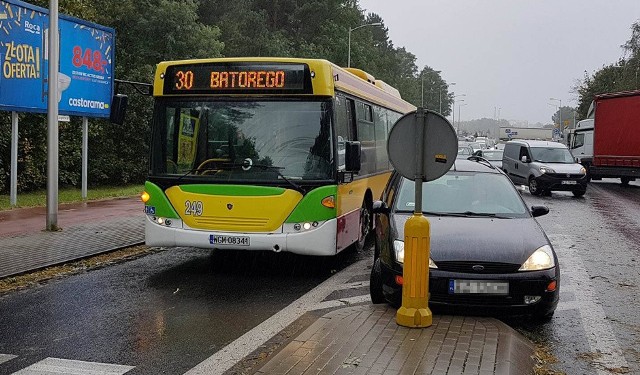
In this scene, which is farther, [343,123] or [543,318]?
[343,123]

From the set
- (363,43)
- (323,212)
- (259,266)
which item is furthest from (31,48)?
(363,43)

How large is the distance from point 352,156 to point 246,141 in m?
1.33

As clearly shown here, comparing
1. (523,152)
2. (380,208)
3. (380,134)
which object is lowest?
(380,208)

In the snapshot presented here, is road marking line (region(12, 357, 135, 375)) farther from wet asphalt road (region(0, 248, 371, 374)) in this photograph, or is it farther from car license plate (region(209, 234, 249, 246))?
car license plate (region(209, 234, 249, 246))

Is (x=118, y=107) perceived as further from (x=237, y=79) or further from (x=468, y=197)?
(x=468, y=197)

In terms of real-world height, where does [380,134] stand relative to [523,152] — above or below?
above

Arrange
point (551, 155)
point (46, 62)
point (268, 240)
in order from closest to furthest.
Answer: point (268, 240) → point (46, 62) → point (551, 155)

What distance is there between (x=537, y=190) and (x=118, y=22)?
20.9 m

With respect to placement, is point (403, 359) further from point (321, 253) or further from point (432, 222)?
point (321, 253)

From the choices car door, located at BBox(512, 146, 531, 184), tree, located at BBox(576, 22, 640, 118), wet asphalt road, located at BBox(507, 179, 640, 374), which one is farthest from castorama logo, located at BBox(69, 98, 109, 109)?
tree, located at BBox(576, 22, 640, 118)

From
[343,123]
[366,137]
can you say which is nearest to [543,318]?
[343,123]

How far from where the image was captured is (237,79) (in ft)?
29.0

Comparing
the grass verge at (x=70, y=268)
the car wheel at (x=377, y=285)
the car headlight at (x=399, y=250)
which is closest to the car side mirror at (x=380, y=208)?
the car wheel at (x=377, y=285)

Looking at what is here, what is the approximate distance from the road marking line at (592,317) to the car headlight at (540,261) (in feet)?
2.43
